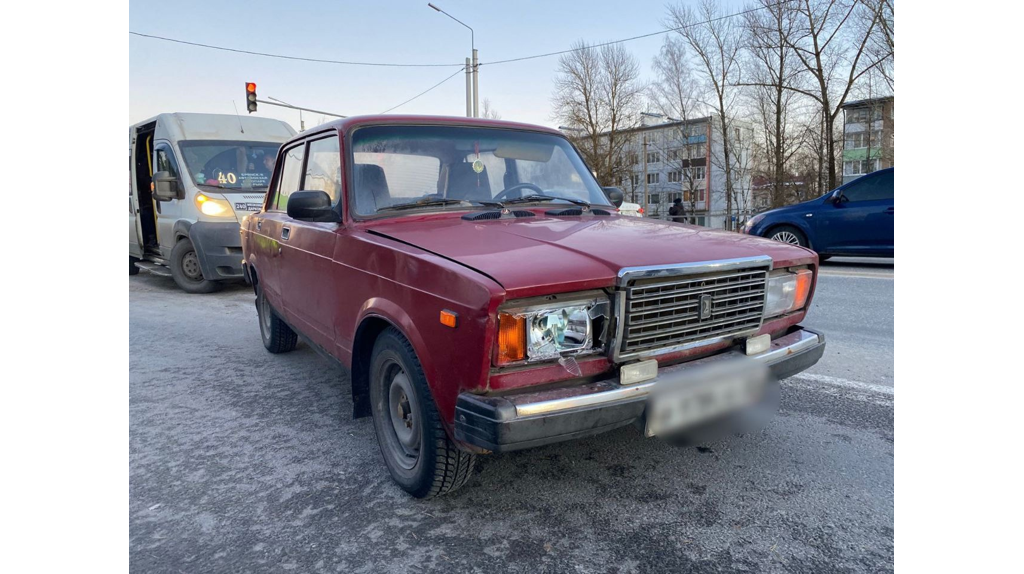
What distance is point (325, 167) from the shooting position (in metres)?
3.70

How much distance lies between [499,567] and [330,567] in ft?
1.98

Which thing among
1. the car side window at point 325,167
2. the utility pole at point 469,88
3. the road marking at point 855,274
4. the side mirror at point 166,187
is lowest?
the road marking at point 855,274

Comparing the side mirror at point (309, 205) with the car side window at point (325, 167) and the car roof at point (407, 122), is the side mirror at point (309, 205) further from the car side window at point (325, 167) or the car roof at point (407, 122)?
the car roof at point (407, 122)

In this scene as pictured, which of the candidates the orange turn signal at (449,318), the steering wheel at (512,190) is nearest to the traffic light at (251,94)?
the steering wheel at (512,190)

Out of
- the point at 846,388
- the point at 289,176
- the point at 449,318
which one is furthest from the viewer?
the point at 289,176

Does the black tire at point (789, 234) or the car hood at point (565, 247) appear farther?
the black tire at point (789, 234)

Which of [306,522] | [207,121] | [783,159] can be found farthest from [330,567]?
[783,159]

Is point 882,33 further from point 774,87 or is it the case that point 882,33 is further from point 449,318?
point 449,318

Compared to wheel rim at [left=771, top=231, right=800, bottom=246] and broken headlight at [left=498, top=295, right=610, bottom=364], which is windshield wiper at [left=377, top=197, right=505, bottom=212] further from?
wheel rim at [left=771, top=231, right=800, bottom=246]

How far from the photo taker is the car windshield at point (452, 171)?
3.32 meters

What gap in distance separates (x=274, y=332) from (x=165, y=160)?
565cm

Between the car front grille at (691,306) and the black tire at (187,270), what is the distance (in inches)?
326

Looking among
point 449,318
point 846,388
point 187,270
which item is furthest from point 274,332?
point 187,270

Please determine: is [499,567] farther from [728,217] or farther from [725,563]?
[728,217]
